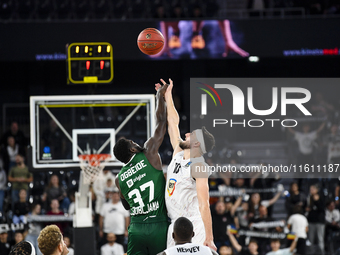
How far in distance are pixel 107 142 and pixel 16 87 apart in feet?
28.2

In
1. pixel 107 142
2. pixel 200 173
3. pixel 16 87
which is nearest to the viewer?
pixel 200 173

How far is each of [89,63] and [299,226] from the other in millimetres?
5394

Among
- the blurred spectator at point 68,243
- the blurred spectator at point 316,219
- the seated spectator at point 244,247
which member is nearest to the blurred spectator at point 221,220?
the seated spectator at point 244,247

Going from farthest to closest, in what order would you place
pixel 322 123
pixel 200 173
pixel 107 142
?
pixel 322 123 → pixel 107 142 → pixel 200 173

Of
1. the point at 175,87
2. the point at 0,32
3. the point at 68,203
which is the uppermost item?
the point at 0,32

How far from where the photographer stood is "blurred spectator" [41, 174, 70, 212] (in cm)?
1111

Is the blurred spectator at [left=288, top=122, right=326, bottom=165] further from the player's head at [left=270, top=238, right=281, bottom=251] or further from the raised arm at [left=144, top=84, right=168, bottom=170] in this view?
the raised arm at [left=144, top=84, right=168, bottom=170]

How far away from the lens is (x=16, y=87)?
16.6 metres

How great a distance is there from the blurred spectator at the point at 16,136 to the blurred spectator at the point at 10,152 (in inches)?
5.1

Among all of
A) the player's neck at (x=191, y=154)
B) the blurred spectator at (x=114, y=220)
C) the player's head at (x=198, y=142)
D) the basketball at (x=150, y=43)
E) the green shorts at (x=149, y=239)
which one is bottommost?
the blurred spectator at (x=114, y=220)

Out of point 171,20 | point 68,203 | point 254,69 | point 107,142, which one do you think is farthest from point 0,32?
point 254,69

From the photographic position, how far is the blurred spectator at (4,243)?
1020cm

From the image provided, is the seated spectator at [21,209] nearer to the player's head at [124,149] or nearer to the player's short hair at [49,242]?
the player's head at [124,149]

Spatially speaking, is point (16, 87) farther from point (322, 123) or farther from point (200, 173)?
point (200, 173)
